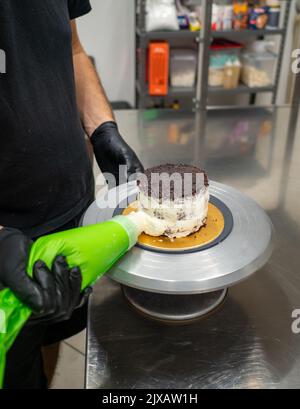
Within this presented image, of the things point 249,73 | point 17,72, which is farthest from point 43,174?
point 249,73

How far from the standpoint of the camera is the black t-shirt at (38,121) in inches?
34.2

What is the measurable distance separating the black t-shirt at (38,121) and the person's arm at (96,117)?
12 centimetres

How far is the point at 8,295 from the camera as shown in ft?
2.01

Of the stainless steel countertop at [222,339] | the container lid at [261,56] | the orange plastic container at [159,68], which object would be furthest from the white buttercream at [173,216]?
the container lid at [261,56]

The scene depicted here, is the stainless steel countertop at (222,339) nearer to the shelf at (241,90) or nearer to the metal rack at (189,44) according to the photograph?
the metal rack at (189,44)

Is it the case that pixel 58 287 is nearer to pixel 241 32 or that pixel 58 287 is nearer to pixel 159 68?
pixel 159 68

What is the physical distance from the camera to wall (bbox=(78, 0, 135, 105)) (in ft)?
9.80

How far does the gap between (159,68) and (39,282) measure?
249cm

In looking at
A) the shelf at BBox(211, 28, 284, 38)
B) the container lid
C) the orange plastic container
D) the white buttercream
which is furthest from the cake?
the container lid

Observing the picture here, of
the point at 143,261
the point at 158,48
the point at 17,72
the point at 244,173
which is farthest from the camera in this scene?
the point at 158,48

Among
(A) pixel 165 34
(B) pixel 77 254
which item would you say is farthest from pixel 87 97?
(A) pixel 165 34

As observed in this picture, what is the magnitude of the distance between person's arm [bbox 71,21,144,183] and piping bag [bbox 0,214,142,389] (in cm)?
45

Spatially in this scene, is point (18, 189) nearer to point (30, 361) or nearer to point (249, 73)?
point (30, 361)
